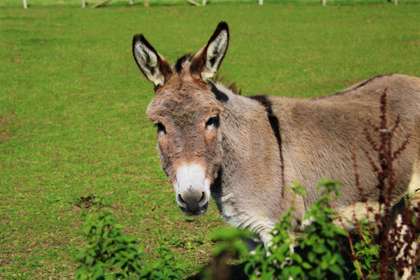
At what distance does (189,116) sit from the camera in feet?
16.7

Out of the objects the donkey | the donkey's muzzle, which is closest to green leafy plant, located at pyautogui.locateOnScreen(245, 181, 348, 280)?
the donkey's muzzle

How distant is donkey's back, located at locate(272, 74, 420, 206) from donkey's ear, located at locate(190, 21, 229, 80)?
2.71 feet

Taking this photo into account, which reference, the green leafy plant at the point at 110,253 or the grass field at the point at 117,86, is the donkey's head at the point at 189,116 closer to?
the grass field at the point at 117,86

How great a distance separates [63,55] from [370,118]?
17284 millimetres

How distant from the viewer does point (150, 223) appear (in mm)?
8695

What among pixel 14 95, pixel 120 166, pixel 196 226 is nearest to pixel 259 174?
pixel 196 226

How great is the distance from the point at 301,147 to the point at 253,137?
443 mm

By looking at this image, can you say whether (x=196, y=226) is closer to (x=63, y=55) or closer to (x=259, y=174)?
(x=259, y=174)

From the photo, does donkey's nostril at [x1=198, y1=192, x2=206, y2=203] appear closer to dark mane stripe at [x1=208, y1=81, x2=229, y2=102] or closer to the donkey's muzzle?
the donkey's muzzle

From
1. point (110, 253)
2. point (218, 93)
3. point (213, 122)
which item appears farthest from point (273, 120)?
point (110, 253)

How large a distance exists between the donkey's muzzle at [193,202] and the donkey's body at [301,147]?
77cm

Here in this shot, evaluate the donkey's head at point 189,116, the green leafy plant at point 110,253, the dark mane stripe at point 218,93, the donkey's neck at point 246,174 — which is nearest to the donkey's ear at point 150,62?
the donkey's head at point 189,116

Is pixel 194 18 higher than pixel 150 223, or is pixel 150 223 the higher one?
pixel 194 18

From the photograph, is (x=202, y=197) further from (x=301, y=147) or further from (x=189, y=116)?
(x=301, y=147)
